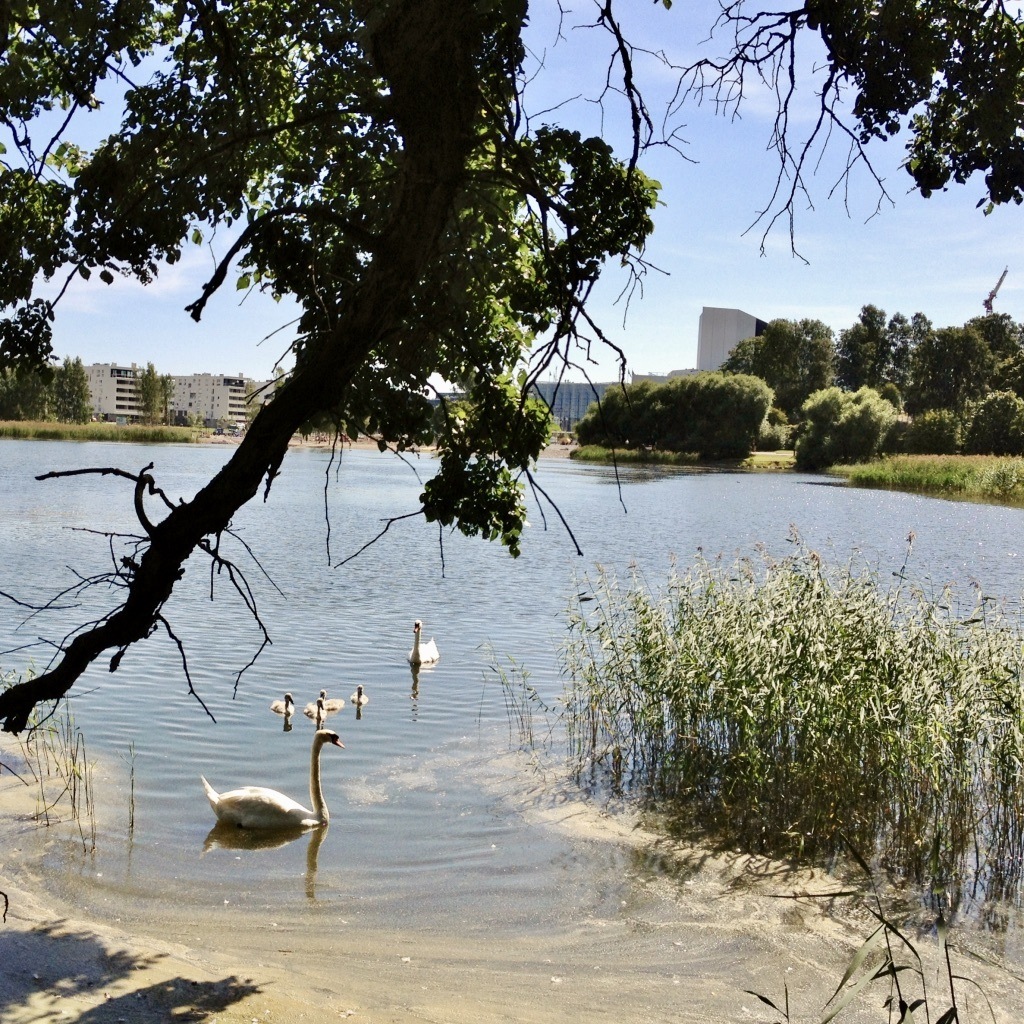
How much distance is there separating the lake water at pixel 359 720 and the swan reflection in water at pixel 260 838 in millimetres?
42

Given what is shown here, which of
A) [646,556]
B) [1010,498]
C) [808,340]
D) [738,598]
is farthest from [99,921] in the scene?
[808,340]

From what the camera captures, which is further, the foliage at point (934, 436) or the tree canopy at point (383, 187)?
the foliage at point (934, 436)

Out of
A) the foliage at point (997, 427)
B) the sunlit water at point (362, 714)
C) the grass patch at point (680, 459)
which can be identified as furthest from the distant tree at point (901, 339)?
the sunlit water at point (362, 714)

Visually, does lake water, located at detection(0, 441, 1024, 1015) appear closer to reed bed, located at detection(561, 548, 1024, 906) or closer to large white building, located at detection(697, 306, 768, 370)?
reed bed, located at detection(561, 548, 1024, 906)

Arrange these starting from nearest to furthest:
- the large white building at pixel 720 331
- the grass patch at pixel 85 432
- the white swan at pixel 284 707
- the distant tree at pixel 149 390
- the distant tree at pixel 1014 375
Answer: the white swan at pixel 284 707, the distant tree at pixel 1014 375, the grass patch at pixel 85 432, the distant tree at pixel 149 390, the large white building at pixel 720 331

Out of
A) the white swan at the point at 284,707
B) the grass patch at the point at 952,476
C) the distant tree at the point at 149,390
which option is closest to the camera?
the white swan at the point at 284,707

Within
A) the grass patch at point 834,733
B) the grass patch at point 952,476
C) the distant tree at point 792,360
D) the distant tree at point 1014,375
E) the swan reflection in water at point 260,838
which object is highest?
the distant tree at point 792,360

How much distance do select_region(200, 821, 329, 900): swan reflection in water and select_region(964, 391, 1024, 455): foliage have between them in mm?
71978

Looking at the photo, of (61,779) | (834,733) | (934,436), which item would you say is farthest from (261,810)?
(934,436)

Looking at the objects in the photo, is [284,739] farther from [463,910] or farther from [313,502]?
[313,502]

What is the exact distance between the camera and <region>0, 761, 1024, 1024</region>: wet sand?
18.6 ft

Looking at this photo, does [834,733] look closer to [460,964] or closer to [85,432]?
[460,964]

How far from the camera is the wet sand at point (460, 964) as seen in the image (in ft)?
18.6

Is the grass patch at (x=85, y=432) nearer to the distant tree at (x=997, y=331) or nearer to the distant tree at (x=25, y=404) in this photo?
the distant tree at (x=25, y=404)
